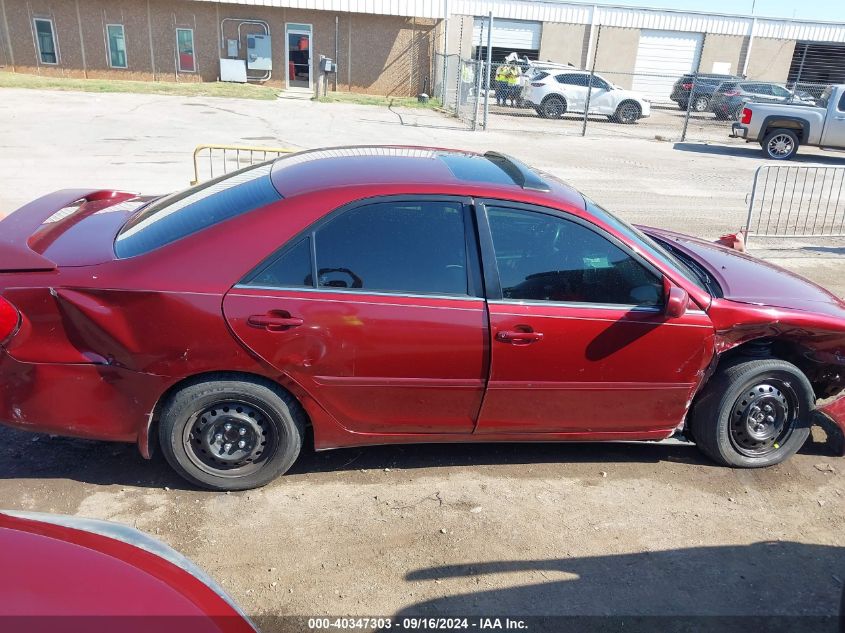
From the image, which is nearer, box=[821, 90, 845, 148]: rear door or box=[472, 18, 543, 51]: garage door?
box=[821, 90, 845, 148]: rear door

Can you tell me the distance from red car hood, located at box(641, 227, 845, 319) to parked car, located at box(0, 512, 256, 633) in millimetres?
3114

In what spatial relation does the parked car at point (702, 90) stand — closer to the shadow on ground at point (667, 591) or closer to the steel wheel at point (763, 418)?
the steel wheel at point (763, 418)

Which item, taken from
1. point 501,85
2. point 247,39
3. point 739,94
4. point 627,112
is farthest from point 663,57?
point 247,39

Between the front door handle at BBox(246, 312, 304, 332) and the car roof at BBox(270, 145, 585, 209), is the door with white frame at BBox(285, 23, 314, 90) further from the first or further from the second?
the front door handle at BBox(246, 312, 304, 332)

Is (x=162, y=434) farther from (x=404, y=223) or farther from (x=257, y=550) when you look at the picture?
(x=404, y=223)

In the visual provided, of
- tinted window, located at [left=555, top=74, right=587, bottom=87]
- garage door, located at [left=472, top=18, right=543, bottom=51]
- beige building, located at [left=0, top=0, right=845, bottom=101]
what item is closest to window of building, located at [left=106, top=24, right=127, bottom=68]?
beige building, located at [left=0, top=0, right=845, bottom=101]

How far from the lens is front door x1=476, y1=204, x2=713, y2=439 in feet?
11.7

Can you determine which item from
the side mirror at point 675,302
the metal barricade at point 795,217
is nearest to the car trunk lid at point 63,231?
the side mirror at point 675,302

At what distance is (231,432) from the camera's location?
11.6 ft

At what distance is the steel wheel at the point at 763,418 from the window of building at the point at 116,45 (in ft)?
101

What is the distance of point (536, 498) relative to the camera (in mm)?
3777

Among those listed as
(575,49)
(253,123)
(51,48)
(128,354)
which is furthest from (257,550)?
(575,49)

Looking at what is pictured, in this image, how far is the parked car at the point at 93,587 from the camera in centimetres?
179

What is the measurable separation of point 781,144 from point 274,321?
18.3 metres
